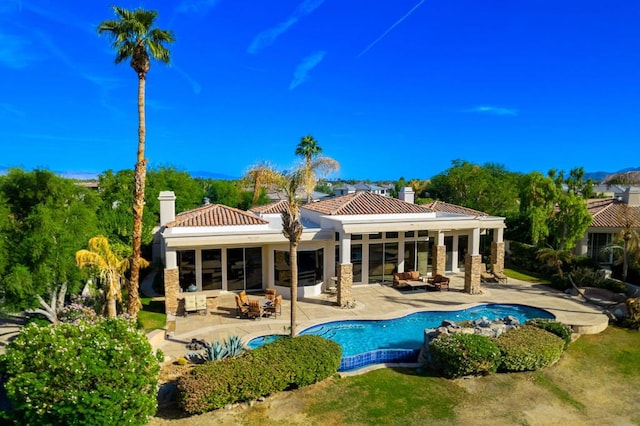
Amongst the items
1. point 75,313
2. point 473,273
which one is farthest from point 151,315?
point 473,273

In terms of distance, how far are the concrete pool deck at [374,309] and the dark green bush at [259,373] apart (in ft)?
11.6

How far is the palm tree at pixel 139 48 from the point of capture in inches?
553

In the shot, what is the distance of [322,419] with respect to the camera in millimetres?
10594

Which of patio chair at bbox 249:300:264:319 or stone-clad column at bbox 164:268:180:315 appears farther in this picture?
stone-clad column at bbox 164:268:180:315

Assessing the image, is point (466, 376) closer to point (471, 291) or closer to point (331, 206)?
point (471, 291)

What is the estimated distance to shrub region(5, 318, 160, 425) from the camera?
8672 mm

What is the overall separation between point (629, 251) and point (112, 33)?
27.1 m

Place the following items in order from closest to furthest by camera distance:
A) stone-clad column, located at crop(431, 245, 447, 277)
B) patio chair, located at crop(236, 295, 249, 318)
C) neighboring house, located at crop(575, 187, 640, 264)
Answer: patio chair, located at crop(236, 295, 249, 318) < stone-clad column, located at crop(431, 245, 447, 277) < neighboring house, located at crop(575, 187, 640, 264)

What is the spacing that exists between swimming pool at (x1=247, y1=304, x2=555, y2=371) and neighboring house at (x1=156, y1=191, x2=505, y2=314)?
2.37m

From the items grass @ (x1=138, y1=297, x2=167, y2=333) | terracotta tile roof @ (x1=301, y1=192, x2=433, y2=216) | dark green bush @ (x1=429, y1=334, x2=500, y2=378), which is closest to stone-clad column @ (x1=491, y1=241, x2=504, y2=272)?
terracotta tile roof @ (x1=301, y1=192, x2=433, y2=216)

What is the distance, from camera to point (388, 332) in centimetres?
1752

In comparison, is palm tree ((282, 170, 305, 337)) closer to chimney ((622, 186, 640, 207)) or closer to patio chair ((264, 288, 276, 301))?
patio chair ((264, 288, 276, 301))

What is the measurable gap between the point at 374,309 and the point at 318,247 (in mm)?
4874

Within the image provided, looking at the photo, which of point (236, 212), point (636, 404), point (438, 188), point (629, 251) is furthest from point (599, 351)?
point (438, 188)
